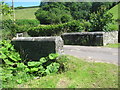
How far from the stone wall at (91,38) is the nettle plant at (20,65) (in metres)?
4.65

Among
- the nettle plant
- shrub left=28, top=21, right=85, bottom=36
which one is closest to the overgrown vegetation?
the nettle plant

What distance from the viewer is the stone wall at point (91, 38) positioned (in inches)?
337

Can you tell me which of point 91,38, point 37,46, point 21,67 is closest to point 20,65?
point 21,67

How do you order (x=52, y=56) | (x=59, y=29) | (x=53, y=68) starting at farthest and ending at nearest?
1. (x=59, y=29)
2. (x=52, y=56)
3. (x=53, y=68)

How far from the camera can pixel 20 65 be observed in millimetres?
4590

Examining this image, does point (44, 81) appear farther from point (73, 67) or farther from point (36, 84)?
point (73, 67)

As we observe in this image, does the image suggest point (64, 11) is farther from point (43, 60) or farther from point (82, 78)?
point (82, 78)

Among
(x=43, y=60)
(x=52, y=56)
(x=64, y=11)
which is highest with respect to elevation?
(x=64, y=11)

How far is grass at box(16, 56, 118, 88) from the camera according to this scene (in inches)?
134

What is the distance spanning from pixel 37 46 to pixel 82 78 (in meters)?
2.29

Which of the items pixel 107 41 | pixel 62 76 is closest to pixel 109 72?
pixel 62 76

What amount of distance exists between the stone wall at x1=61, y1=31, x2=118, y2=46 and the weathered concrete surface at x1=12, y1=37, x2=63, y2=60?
414cm

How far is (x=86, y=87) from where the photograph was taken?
328 centimetres

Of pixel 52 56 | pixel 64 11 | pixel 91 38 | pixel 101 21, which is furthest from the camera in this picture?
pixel 64 11
